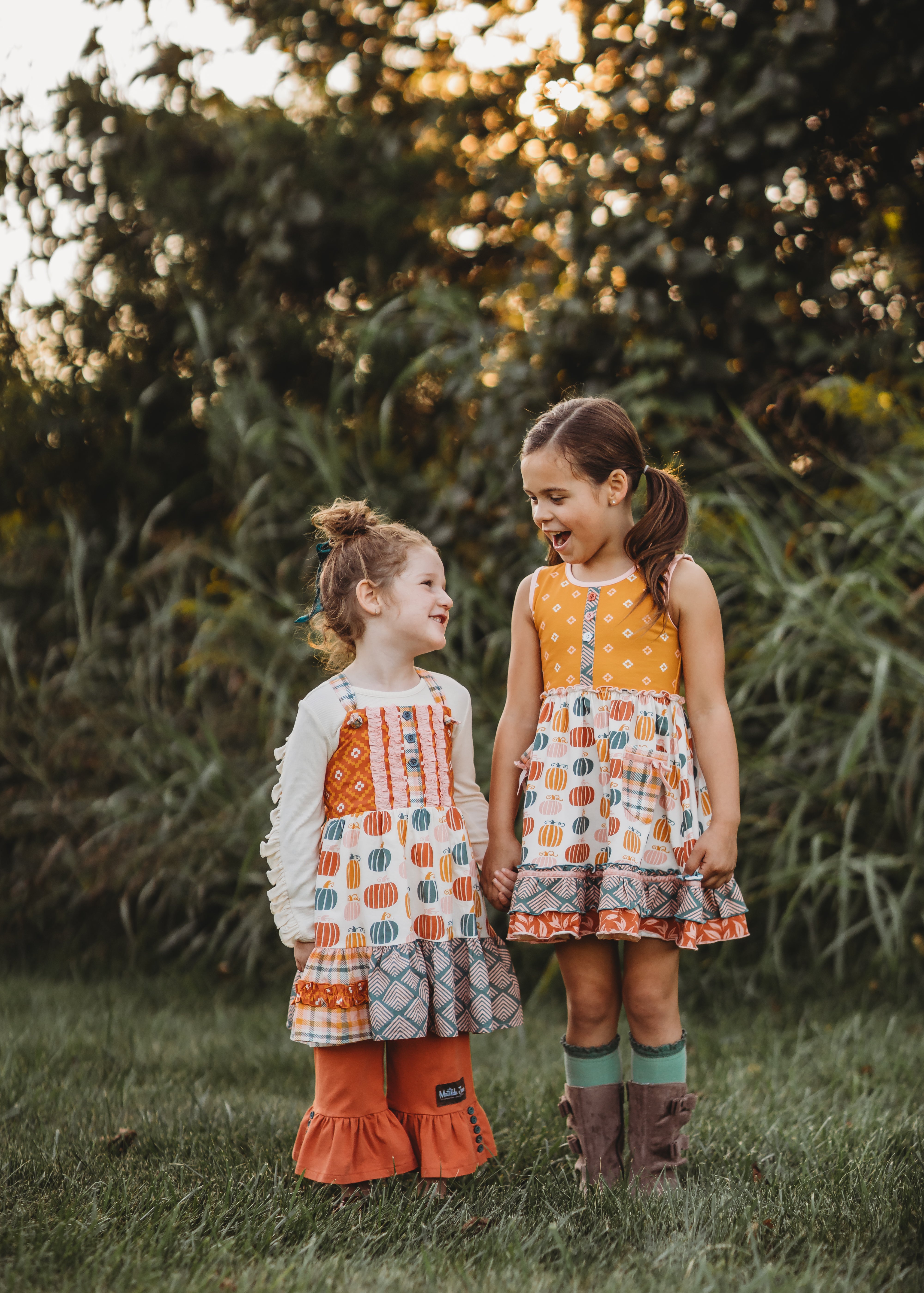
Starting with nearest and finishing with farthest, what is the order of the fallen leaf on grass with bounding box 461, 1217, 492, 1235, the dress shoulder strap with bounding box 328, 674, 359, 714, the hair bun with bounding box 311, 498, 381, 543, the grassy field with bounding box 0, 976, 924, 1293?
the grassy field with bounding box 0, 976, 924, 1293
the fallen leaf on grass with bounding box 461, 1217, 492, 1235
the dress shoulder strap with bounding box 328, 674, 359, 714
the hair bun with bounding box 311, 498, 381, 543

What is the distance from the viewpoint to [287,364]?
17.4 ft

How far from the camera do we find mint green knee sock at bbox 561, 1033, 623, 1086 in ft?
7.21

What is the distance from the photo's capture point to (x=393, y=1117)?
6.97 ft

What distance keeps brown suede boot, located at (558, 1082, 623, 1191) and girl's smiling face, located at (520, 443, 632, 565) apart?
101 centimetres

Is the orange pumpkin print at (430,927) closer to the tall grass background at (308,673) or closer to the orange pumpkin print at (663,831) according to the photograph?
the orange pumpkin print at (663,831)

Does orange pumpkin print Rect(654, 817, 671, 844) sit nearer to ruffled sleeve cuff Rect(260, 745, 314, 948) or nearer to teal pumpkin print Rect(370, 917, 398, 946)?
teal pumpkin print Rect(370, 917, 398, 946)

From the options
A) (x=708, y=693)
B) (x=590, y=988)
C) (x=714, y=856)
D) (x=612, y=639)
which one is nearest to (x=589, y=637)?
(x=612, y=639)

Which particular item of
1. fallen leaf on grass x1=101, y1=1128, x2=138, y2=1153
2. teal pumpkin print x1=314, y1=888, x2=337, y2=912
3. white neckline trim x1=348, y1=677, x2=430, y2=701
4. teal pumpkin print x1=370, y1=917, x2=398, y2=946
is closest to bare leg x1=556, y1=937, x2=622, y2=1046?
teal pumpkin print x1=370, y1=917, x2=398, y2=946

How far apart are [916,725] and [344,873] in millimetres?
1996

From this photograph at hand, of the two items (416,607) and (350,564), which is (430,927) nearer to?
(416,607)

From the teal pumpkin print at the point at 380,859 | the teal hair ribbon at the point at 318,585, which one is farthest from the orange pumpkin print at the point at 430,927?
the teal hair ribbon at the point at 318,585

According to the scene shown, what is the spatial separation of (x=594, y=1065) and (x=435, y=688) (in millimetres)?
770

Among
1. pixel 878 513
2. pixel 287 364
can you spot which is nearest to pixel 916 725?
pixel 878 513

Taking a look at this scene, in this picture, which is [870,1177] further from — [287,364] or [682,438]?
[287,364]
